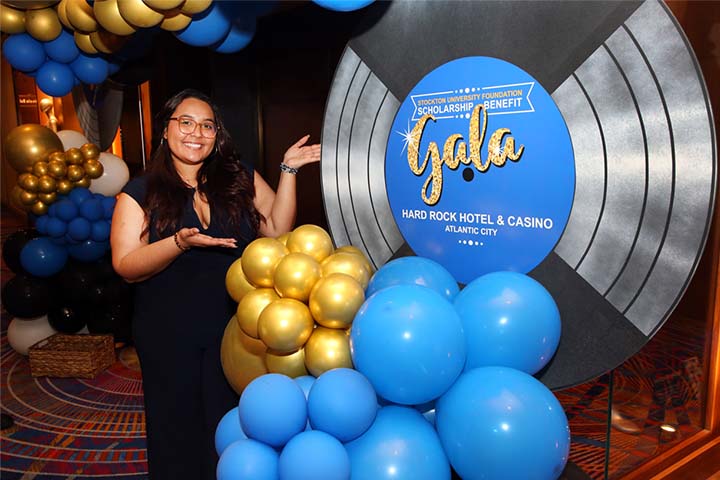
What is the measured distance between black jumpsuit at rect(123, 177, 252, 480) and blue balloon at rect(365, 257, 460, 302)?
0.65m

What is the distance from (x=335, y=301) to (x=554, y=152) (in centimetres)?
57

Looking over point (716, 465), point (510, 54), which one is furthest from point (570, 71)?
point (716, 465)

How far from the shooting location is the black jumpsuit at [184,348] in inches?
69.9

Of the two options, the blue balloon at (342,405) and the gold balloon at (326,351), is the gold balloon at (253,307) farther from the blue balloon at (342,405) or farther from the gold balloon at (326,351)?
the blue balloon at (342,405)

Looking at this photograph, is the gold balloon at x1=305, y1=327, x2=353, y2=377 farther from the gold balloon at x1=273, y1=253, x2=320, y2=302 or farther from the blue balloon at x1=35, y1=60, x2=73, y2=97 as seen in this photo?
the blue balloon at x1=35, y1=60, x2=73, y2=97

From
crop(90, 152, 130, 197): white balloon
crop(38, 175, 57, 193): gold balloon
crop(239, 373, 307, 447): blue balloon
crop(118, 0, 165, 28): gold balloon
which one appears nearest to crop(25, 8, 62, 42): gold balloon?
crop(118, 0, 165, 28): gold balloon

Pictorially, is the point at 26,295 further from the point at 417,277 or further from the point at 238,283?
the point at 417,277

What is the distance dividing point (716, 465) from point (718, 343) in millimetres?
→ 527

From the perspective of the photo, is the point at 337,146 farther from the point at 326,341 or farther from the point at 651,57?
the point at 651,57

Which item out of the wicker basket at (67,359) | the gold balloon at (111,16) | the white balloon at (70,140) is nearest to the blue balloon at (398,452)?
the gold balloon at (111,16)

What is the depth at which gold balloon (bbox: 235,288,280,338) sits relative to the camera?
1.29 metres

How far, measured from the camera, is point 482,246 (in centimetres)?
137

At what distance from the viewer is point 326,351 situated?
1202 mm

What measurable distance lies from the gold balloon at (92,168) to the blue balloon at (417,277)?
293 cm
